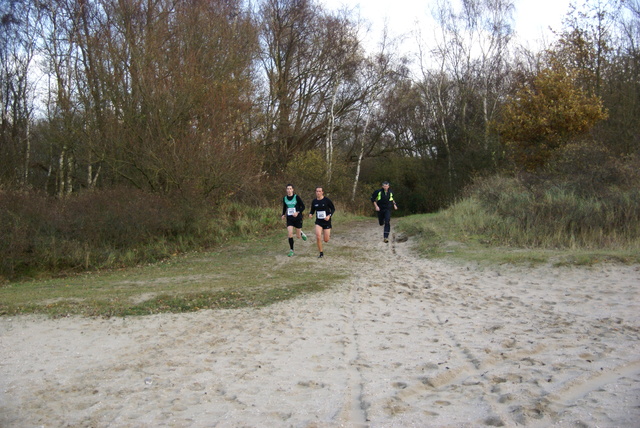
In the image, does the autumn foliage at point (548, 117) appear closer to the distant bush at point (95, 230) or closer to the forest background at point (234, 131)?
the forest background at point (234, 131)

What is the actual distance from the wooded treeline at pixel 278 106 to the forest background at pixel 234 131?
0.09 m

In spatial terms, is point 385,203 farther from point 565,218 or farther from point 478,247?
point 565,218

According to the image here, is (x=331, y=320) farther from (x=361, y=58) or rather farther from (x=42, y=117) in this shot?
(x=361, y=58)

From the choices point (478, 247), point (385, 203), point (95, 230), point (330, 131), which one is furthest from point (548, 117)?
point (95, 230)

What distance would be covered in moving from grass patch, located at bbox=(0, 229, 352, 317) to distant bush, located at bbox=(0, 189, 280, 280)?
76cm

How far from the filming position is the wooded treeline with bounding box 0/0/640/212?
18047mm


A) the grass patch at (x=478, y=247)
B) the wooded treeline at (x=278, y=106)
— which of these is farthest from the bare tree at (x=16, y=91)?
the grass patch at (x=478, y=247)

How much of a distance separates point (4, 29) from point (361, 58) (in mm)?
19504

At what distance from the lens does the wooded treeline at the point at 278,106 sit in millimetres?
18047

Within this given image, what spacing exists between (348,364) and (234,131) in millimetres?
15676

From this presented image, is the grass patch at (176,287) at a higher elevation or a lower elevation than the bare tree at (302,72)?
lower

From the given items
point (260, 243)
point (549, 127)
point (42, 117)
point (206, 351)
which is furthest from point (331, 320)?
point (42, 117)

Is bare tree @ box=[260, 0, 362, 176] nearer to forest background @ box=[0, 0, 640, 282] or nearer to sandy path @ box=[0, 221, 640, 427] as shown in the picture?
forest background @ box=[0, 0, 640, 282]

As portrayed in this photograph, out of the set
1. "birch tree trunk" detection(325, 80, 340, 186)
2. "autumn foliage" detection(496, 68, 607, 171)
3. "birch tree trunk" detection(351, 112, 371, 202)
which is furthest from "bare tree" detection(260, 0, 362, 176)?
"autumn foliage" detection(496, 68, 607, 171)
